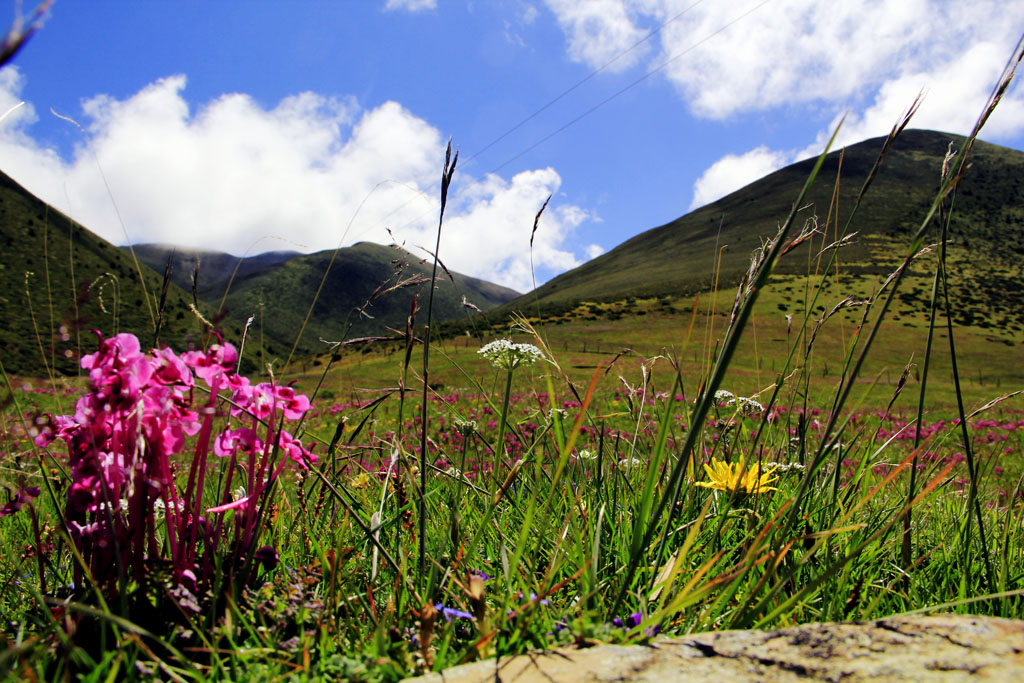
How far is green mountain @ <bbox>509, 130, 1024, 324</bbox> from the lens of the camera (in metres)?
74.8

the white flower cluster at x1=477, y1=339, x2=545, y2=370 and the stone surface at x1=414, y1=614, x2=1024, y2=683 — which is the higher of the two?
the white flower cluster at x1=477, y1=339, x2=545, y2=370

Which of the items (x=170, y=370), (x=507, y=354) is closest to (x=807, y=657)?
(x=170, y=370)

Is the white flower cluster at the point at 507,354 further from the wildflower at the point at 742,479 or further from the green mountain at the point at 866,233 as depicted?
the green mountain at the point at 866,233

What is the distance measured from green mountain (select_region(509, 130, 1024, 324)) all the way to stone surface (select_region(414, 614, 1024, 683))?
58199 mm

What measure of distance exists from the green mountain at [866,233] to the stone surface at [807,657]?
5820cm

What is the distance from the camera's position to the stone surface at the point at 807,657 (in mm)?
980

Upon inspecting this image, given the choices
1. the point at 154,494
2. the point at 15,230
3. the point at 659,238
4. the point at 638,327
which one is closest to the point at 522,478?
the point at 154,494

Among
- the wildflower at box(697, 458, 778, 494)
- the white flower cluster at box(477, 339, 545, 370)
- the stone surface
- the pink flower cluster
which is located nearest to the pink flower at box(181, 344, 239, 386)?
the pink flower cluster

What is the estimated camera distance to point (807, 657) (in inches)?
41.0

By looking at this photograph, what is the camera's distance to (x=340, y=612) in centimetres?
142

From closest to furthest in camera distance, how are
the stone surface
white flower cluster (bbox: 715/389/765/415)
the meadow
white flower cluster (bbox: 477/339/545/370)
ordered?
the stone surface < the meadow < white flower cluster (bbox: 715/389/765/415) < white flower cluster (bbox: 477/339/545/370)

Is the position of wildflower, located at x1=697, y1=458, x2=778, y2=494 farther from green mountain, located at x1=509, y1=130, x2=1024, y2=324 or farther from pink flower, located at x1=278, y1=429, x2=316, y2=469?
green mountain, located at x1=509, y1=130, x2=1024, y2=324

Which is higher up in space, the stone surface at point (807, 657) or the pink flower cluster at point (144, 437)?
the pink flower cluster at point (144, 437)

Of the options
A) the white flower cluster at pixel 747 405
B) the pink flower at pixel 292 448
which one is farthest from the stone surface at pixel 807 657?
the white flower cluster at pixel 747 405
